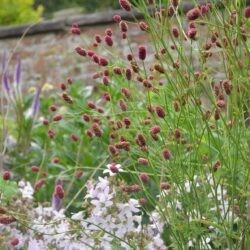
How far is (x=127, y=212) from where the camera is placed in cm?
232

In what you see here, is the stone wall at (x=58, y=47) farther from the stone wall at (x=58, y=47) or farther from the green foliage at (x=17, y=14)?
the green foliage at (x=17, y=14)

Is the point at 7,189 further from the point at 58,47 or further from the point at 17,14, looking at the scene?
the point at 17,14

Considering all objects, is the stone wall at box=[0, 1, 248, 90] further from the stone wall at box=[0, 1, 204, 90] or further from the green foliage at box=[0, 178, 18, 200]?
the green foliage at box=[0, 178, 18, 200]

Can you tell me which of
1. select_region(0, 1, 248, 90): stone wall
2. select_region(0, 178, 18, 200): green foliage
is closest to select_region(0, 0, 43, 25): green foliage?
select_region(0, 1, 248, 90): stone wall

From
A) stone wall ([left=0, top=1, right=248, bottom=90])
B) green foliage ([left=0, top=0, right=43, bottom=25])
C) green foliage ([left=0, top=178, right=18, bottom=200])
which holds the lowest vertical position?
green foliage ([left=0, top=0, right=43, bottom=25])

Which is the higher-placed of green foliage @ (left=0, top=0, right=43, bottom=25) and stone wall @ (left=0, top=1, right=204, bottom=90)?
stone wall @ (left=0, top=1, right=204, bottom=90)

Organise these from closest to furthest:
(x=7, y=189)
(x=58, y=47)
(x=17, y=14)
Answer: (x=7, y=189), (x=58, y=47), (x=17, y=14)

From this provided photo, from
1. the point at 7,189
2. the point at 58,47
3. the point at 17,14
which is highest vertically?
the point at 7,189

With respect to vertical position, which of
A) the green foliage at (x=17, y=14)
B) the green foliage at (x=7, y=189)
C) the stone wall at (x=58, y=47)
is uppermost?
the green foliage at (x=7, y=189)

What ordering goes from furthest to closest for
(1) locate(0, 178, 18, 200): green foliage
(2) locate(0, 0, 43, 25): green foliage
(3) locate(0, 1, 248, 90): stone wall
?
(2) locate(0, 0, 43, 25): green foliage, (3) locate(0, 1, 248, 90): stone wall, (1) locate(0, 178, 18, 200): green foliage

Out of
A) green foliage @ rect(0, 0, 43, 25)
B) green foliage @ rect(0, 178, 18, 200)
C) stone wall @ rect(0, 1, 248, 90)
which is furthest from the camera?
green foliage @ rect(0, 0, 43, 25)

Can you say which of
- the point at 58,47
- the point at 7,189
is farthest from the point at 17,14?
the point at 7,189

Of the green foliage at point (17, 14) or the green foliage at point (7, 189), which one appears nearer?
the green foliage at point (7, 189)

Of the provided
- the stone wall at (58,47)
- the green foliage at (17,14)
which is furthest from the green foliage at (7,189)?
the green foliage at (17,14)
